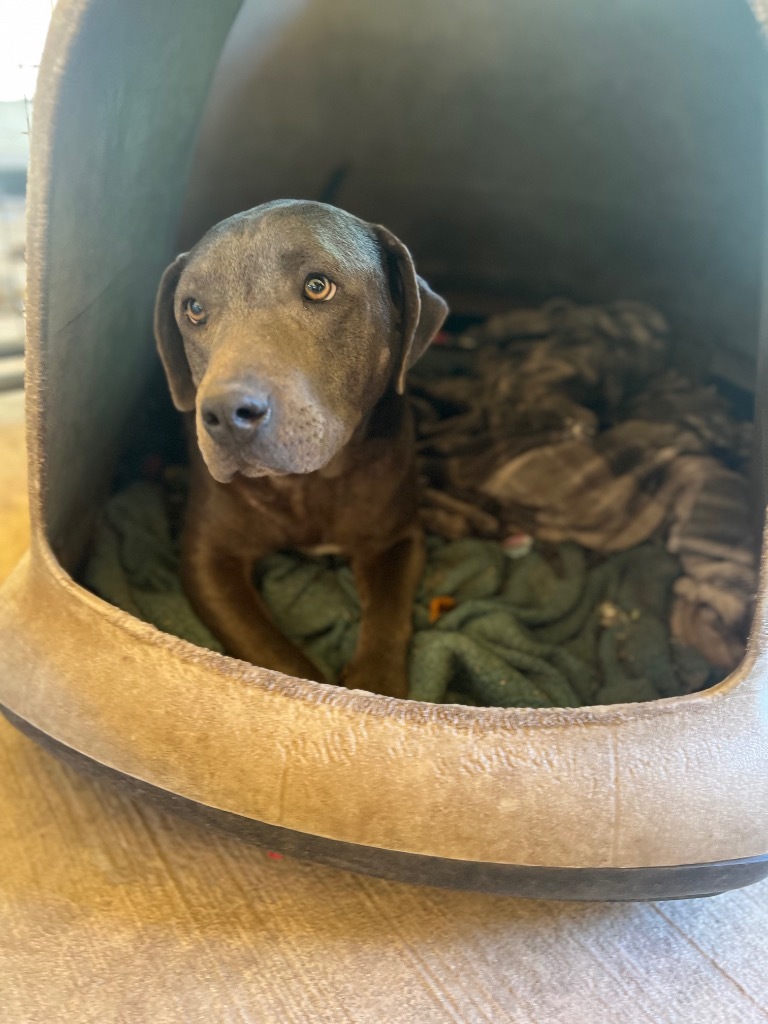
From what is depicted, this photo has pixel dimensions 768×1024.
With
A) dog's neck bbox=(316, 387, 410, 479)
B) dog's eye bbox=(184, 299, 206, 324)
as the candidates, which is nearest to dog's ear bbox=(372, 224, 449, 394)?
dog's neck bbox=(316, 387, 410, 479)

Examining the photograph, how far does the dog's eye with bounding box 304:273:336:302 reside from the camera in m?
1.48

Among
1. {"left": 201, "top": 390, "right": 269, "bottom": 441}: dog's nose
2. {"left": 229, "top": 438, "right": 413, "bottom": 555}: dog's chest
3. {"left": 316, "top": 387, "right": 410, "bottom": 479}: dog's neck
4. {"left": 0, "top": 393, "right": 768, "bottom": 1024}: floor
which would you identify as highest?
{"left": 201, "top": 390, "right": 269, "bottom": 441}: dog's nose

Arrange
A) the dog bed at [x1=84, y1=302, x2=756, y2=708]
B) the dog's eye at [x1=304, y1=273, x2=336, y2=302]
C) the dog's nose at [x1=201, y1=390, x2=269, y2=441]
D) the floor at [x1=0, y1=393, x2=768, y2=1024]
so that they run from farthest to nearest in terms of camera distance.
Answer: the dog bed at [x1=84, y1=302, x2=756, y2=708] < the dog's eye at [x1=304, y1=273, x2=336, y2=302] < the dog's nose at [x1=201, y1=390, x2=269, y2=441] < the floor at [x1=0, y1=393, x2=768, y2=1024]

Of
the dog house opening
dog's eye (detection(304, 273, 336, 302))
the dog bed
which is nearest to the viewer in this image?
dog's eye (detection(304, 273, 336, 302))

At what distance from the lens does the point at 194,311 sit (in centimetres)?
158

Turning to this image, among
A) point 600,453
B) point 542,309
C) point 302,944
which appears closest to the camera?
point 302,944

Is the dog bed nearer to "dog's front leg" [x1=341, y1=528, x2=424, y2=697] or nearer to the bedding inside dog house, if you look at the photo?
"dog's front leg" [x1=341, y1=528, x2=424, y2=697]

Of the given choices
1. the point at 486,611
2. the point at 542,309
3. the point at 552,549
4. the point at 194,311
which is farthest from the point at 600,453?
the point at 194,311

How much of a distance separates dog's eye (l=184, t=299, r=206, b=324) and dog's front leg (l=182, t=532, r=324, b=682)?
0.52m

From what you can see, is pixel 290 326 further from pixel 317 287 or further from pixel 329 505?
pixel 329 505

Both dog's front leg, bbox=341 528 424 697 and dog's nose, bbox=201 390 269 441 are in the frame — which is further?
dog's front leg, bbox=341 528 424 697

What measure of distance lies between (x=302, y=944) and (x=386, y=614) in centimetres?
69

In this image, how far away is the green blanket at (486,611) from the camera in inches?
→ 66.7

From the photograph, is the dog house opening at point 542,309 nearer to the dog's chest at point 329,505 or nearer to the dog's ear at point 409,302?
the dog's chest at point 329,505
